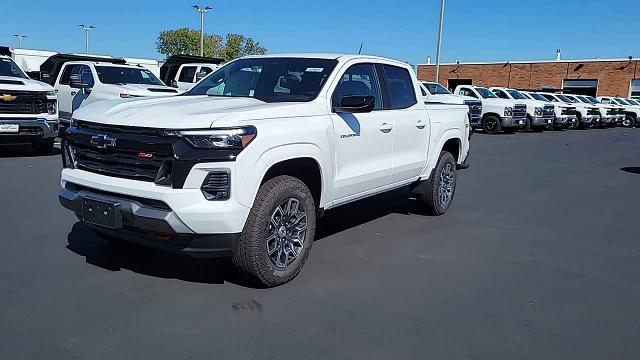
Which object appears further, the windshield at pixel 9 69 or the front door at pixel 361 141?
the windshield at pixel 9 69

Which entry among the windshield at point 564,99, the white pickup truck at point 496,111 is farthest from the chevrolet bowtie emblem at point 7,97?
the windshield at point 564,99

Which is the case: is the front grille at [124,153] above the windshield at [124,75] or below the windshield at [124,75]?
below

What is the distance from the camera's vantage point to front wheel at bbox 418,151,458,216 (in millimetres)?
6695

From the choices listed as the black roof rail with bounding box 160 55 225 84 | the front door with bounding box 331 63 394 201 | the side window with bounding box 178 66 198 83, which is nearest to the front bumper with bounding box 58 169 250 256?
the front door with bounding box 331 63 394 201

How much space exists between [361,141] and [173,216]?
2.03m

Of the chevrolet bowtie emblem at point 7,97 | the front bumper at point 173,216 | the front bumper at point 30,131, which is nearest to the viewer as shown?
the front bumper at point 173,216

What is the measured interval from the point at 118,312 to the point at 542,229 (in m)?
4.82

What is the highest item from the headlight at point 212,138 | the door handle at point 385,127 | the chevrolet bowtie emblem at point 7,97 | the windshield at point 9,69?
the windshield at point 9,69

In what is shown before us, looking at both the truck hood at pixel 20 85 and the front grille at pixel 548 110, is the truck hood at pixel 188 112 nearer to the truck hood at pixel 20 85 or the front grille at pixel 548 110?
the truck hood at pixel 20 85

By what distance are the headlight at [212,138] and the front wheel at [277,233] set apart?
466 millimetres

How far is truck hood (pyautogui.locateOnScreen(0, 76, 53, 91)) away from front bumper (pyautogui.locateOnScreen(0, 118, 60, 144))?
0.57m

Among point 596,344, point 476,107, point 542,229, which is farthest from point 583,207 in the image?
point 476,107

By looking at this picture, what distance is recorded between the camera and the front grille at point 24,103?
9.97m

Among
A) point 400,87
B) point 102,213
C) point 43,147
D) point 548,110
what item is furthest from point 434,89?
A: point 102,213
